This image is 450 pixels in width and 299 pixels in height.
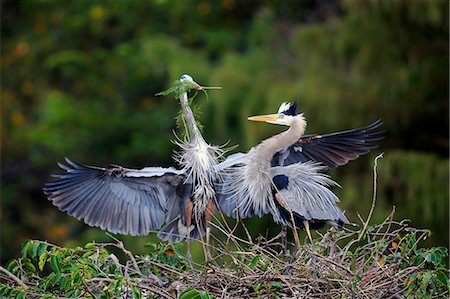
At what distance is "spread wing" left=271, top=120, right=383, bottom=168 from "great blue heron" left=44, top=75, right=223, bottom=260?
1.15ft

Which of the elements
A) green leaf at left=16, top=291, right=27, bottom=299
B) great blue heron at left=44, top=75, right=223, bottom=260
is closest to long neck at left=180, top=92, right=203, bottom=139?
great blue heron at left=44, top=75, right=223, bottom=260

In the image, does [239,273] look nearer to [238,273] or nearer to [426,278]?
[238,273]

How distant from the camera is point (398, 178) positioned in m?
8.57

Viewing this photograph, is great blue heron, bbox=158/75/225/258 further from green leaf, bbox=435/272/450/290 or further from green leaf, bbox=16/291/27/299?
green leaf, bbox=435/272/450/290

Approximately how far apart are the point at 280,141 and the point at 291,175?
16 centimetres

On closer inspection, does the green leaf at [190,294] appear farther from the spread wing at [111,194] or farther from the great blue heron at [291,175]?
the spread wing at [111,194]

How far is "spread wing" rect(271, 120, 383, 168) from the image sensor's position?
194 inches

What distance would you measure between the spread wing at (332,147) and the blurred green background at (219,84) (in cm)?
335

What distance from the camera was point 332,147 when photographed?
5004 mm

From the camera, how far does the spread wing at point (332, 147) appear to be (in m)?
4.93

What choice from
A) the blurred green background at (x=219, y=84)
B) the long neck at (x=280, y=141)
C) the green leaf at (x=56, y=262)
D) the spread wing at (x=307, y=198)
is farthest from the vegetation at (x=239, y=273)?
the blurred green background at (x=219, y=84)

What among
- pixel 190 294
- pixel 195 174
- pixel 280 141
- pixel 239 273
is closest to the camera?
pixel 190 294

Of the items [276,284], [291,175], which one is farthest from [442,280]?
[291,175]

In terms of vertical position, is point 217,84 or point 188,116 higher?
point 188,116
